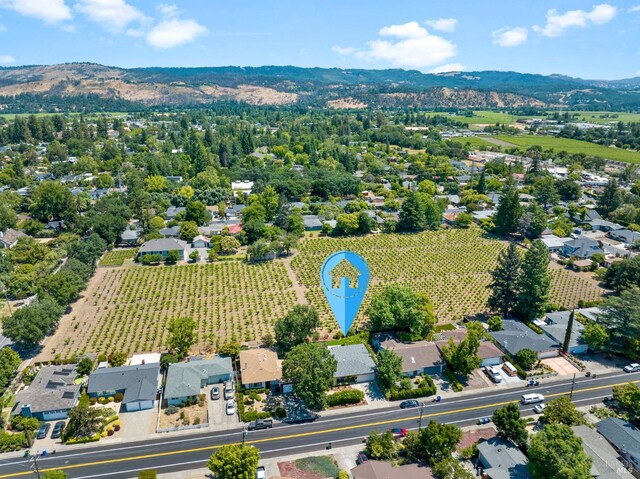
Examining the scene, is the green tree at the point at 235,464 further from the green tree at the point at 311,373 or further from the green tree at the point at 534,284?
the green tree at the point at 534,284

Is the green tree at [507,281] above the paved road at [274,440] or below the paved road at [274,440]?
above

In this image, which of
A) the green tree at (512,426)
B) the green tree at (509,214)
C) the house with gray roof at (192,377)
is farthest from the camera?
the green tree at (509,214)

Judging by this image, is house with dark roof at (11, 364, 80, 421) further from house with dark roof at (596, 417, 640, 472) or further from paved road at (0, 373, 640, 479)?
house with dark roof at (596, 417, 640, 472)

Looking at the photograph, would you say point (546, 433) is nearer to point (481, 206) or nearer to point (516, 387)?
point (516, 387)

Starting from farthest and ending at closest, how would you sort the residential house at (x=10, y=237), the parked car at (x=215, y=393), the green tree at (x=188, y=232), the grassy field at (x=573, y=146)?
the grassy field at (x=573, y=146), the green tree at (x=188, y=232), the residential house at (x=10, y=237), the parked car at (x=215, y=393)

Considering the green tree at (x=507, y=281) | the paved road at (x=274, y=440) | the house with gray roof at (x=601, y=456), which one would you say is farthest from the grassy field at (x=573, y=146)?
the house with gray roof at (x=601, y=456)

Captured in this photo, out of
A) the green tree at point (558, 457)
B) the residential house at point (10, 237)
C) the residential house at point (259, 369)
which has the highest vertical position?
the green tree at point (558, 457)

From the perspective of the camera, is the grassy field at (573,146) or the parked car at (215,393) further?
the grassy field at (573,146)

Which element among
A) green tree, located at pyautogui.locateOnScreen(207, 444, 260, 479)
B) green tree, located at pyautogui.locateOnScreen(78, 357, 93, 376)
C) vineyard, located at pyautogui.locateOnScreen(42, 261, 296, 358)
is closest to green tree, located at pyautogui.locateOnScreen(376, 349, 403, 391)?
green tree, located at pyautogui.locateOnScreen(207, 444, 260, 479)
